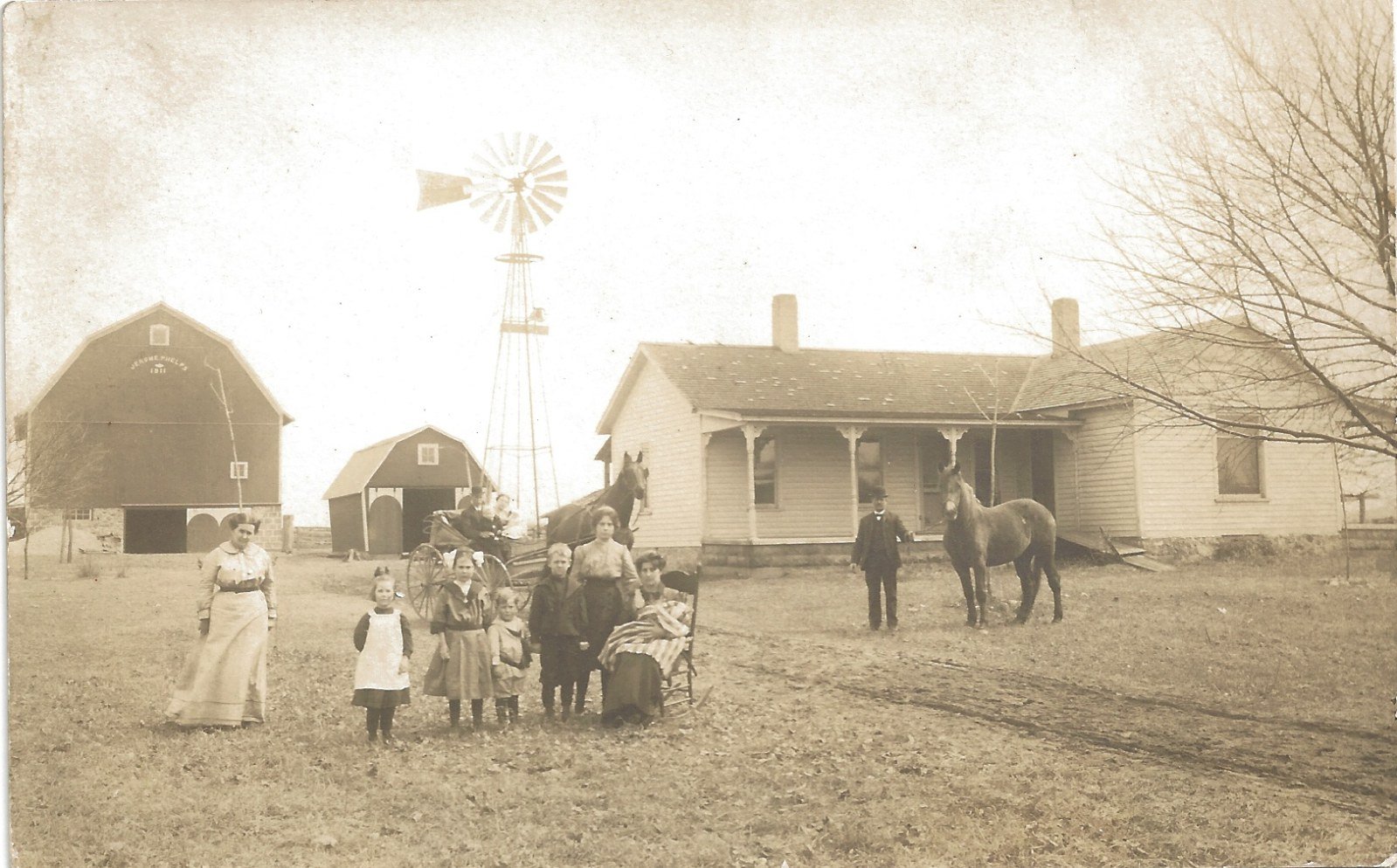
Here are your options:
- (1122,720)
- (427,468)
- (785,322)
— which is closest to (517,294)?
(427,468)

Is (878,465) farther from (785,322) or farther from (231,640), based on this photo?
(231,640)

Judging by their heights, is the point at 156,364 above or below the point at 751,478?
above

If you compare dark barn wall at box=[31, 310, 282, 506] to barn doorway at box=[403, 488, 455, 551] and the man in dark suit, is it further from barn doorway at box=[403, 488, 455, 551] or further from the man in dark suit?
the man in dark suit

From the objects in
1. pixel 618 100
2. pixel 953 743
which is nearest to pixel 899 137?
pixel 618 100

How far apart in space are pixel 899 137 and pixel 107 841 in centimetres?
610

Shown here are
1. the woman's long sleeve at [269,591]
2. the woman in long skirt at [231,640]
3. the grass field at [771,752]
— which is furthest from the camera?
the woman's long sleeve at [269,591]

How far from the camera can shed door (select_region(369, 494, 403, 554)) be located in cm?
584

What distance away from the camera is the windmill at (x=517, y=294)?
6.09 m

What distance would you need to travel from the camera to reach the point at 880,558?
646 centimetres

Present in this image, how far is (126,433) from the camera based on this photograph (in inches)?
232

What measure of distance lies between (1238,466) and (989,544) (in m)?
1.80

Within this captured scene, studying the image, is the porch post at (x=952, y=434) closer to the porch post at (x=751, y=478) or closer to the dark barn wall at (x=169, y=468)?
the porch post at (x=751, y=478)

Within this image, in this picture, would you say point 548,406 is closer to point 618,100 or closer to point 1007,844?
point 618,100

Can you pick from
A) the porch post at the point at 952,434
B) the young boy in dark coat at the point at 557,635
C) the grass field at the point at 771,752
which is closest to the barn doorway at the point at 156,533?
the grass field at the point at 771,752
